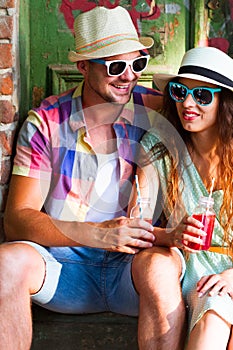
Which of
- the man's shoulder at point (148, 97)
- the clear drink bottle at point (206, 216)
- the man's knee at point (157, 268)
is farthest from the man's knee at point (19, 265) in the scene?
the man's shoulder at point (148, 97)

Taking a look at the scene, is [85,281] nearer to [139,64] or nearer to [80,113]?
[80,113]

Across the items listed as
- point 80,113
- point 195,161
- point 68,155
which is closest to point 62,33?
point 80,113

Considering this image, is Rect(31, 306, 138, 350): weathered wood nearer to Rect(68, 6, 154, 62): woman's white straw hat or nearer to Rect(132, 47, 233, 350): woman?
Rect(132, 47, 233, 350): woman

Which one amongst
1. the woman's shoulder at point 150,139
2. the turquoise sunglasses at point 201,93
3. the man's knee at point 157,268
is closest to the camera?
the man's knee at point 157,268

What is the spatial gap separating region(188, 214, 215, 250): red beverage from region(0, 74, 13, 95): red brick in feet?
3.34

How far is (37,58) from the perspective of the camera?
3.40 m

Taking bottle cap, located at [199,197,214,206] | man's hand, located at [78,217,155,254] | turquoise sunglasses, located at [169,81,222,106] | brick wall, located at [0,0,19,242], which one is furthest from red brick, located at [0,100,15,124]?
bottle cap, located at [199,197,214,206]

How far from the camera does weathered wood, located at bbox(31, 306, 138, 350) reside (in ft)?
10.3

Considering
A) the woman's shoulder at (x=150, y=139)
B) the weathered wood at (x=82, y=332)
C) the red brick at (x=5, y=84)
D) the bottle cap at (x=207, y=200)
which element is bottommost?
the weathered wood at (x=82, y=332)

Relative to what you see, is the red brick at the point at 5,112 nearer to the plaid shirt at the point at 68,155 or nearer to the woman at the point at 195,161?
the plaid shirt at the point at 68,155

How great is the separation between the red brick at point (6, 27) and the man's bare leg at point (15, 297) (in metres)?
0.94

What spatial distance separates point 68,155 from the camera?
Result: 304 cm

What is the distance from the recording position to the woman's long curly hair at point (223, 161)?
2793mm

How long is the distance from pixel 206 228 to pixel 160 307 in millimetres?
317
